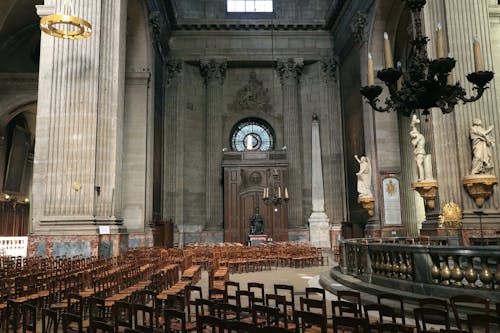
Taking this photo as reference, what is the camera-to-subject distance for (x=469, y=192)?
12734 millimetres

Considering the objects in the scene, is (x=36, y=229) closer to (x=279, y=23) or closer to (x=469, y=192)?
(x=469, y=192)

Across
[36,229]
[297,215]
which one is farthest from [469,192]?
[297,215]

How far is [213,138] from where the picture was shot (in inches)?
1064

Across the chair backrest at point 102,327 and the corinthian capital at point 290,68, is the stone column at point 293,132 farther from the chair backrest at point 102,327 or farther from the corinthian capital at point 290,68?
the chair backrest at point 102,327

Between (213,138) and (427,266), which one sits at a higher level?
(213,138)

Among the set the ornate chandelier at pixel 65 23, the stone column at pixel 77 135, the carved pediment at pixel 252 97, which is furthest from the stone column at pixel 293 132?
the ornate chandelier at pixel 65 23

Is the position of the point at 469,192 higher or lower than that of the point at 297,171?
lower

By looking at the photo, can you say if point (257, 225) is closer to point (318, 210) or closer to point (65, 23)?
point (318, 210)

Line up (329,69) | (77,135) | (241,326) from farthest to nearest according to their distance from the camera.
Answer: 1. (329,69)
2. (77,135)
3. (241,326)

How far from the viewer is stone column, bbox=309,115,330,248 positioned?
80.9 ft

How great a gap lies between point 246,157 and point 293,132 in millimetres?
3335

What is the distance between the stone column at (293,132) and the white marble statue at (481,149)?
1431cm

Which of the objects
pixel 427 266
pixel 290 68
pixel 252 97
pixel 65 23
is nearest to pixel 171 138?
pixel 252 97

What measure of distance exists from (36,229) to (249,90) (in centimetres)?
1826
